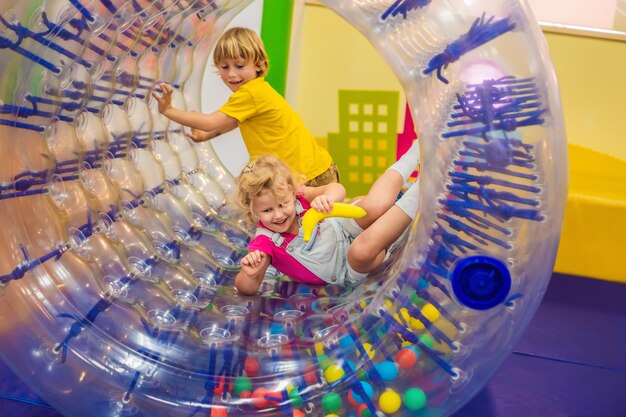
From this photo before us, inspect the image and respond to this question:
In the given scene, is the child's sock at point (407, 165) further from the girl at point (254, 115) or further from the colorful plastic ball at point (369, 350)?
the colorful plastic ball at point (369, 350)

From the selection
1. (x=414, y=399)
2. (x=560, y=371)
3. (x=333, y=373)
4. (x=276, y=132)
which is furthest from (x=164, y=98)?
(x=560, y=371)

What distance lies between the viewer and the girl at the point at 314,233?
1.25 metres

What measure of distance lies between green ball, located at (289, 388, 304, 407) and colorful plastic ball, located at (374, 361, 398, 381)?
0.42 ft

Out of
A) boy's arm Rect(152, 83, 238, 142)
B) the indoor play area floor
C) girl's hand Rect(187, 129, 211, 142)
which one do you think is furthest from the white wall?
the indoor play area floor

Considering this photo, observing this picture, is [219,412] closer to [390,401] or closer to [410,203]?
[390,401]

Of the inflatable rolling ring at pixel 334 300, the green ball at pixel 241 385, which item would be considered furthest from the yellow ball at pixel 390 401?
the green ball at pixel 241 385

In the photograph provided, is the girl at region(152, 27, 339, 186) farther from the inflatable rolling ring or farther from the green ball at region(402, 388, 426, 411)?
the green ball at region(402, 388, 426, 411)

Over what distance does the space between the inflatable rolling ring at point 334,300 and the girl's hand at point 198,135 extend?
0.56 metres

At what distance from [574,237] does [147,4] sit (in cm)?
131

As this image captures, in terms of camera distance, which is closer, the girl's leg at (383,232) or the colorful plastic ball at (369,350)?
the colorful plastic ball at (369,350)

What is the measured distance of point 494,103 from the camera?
2.88 feet

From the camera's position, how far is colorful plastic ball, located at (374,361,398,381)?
0.94 meters

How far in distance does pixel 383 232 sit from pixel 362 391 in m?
0.38

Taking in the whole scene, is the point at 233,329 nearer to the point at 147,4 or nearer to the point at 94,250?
the point at 94,250
